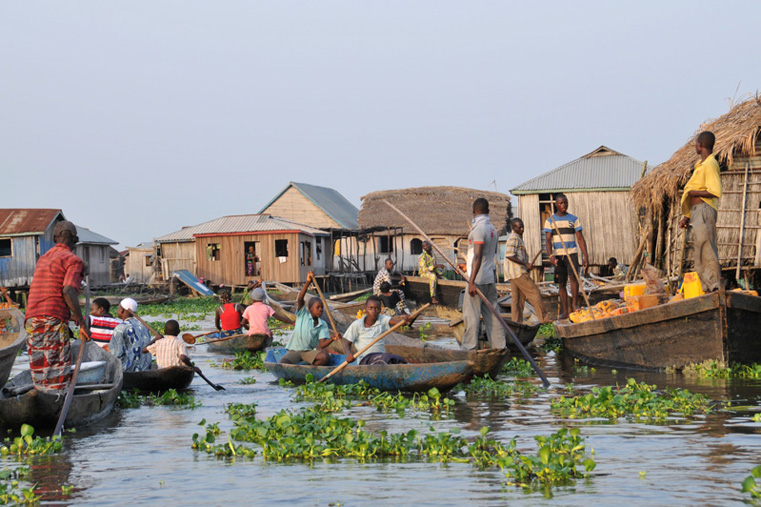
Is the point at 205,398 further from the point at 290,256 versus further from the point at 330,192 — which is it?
the point at 330,192

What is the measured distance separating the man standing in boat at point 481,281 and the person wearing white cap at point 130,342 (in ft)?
12.9

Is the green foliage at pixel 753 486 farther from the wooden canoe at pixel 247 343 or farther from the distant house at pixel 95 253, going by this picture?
the distant house at pixel 95 253

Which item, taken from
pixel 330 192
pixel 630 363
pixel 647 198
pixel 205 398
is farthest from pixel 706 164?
pixel 330 192

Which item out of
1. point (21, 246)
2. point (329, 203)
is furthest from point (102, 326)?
point (329, 203)

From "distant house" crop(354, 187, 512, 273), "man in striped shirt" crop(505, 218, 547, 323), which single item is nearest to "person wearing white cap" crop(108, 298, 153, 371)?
"man in striped shirt" crop(505, 218, 547, 323)

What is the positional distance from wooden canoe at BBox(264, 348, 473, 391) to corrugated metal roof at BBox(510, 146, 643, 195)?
15845 millimetres

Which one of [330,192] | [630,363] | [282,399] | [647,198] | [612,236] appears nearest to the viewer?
[282,399]

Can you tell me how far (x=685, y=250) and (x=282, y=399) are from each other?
30.2 ft

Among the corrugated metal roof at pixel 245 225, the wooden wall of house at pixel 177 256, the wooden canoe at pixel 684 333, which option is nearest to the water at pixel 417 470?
the wooden canoe at pixel 684 333

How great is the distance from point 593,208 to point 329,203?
23.7m

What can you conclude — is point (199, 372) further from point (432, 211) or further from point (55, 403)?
point (432, 211)

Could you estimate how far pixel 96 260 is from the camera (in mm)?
42094

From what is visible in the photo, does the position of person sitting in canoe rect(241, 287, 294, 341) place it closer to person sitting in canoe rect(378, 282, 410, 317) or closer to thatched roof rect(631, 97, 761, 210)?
person sitting in canoe rect(378, 282, 410, 317)

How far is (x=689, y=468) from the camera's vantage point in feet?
16.9
